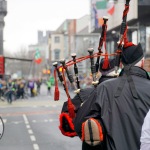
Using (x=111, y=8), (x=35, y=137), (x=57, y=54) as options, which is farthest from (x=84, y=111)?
(x=57, y=54)

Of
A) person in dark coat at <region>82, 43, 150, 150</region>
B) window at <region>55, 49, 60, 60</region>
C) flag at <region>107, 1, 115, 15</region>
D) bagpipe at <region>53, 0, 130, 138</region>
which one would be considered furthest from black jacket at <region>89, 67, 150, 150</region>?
window at <region>55, 49, 60, 60</region>

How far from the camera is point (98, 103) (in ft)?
13.2

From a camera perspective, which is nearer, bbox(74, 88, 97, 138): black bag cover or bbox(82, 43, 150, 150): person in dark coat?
bbox(82, 43, 150, 150): person in dark coat

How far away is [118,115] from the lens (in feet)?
13.0

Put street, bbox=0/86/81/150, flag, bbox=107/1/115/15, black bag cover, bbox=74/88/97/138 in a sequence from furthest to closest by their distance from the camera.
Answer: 1. flag, bbox=107/1/115/15
2. street, bbox=0/86/81/150
3. black bag cover, bbox=74/88/97/138

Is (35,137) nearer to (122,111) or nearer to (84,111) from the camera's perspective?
(84,111)

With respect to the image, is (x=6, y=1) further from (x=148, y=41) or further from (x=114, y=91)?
(x=114, y=91)

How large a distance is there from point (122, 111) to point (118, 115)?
5 cm

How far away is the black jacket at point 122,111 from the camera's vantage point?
394 cm

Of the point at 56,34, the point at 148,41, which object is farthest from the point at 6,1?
the point at 56,34

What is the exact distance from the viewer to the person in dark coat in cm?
394

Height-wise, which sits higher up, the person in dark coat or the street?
the person in dark coat

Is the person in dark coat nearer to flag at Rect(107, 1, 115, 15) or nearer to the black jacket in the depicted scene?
the black jacket

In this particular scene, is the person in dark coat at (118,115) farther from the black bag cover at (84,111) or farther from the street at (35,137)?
the street at (35,137)
